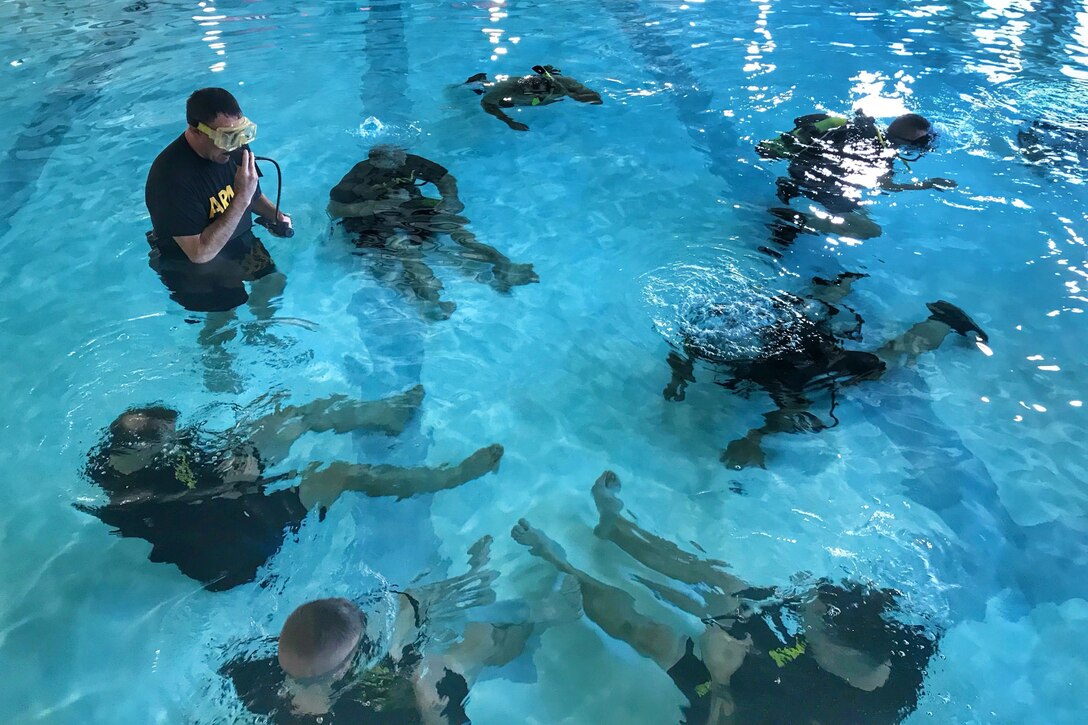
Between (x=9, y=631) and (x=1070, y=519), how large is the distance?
17.2 ft

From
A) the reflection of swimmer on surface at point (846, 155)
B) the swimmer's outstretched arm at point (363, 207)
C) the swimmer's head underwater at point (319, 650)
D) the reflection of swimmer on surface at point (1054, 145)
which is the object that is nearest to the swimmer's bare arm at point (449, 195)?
the swimmer's outstretched arm at point (363, 207)

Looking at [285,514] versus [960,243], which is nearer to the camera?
[285,514]

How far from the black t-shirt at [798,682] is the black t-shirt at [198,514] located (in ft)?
6.71

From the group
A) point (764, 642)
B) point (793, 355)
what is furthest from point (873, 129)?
point (764, 642)

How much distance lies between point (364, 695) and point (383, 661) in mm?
164

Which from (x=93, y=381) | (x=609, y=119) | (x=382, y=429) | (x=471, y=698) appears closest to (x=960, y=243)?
(x=609, y=119)

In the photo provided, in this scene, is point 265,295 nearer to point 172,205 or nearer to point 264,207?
point 264,207

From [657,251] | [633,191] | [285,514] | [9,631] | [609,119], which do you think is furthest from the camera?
[609,119]

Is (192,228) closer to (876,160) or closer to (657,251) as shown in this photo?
(657,251)

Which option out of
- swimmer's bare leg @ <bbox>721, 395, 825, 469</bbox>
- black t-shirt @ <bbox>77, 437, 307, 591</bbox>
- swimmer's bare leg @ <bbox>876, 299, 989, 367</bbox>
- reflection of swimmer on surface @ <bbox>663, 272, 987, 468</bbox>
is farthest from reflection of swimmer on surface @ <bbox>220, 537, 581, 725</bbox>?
swimmer's bare leg @ <bbox>876, 299, 989, 367</bbox>

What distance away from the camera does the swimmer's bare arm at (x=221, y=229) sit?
3641mm

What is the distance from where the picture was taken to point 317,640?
2.48 m

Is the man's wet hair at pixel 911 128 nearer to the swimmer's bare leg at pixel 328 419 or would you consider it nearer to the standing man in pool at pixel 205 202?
the swimmer's bare leg at pixel 328 419

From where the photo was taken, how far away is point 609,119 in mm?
7066
